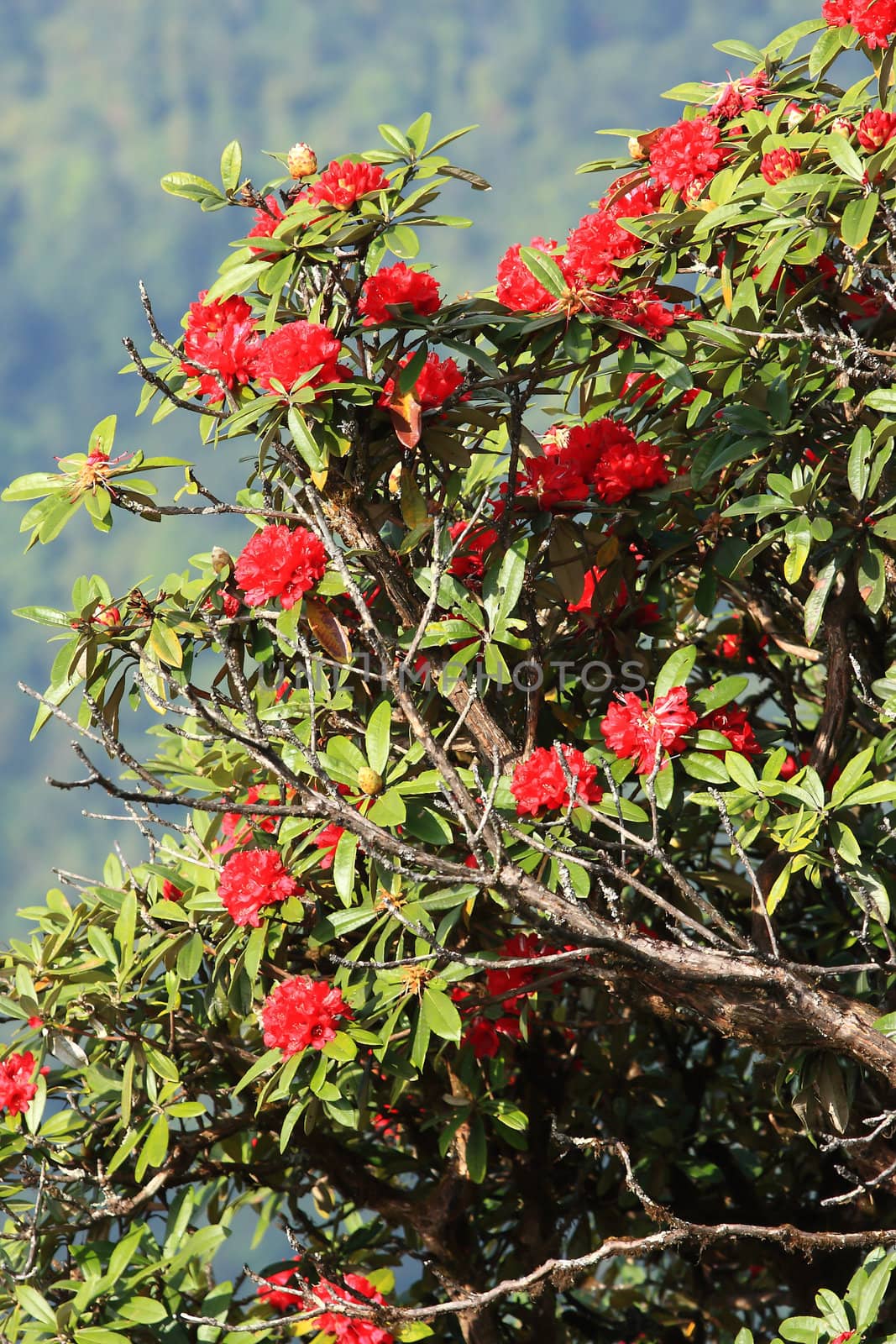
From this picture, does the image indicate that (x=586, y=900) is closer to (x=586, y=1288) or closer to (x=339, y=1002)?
(x=339, y=1002)

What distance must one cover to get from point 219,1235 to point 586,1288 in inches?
61.8

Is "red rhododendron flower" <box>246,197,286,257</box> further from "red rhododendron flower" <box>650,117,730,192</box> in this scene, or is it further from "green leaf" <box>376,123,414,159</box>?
"red rhododendron flower" <box>650,117,730,192</box>

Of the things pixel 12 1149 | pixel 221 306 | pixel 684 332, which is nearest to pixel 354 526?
pixel 221 306

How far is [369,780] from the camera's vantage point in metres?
1.45

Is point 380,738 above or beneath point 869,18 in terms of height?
beneath

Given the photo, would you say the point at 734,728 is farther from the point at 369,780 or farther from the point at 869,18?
the point at 869,18

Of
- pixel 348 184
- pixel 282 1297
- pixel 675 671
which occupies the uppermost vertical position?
pixel 348 184

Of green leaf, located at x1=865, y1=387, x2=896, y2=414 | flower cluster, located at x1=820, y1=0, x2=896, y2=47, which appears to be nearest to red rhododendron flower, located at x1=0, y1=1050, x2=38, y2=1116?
green leaf, located at x1=865, y1=387, x2=896, y2=414

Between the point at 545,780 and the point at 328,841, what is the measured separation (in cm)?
32

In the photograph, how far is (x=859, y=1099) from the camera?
1.83m

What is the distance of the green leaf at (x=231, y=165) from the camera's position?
1.55 metres

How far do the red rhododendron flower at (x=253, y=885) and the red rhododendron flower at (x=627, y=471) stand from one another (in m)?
0.64

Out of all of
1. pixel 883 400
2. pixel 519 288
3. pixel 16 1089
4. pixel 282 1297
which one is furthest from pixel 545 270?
pixel 282 1297

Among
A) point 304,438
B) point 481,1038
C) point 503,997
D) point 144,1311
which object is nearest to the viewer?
point 304,438
